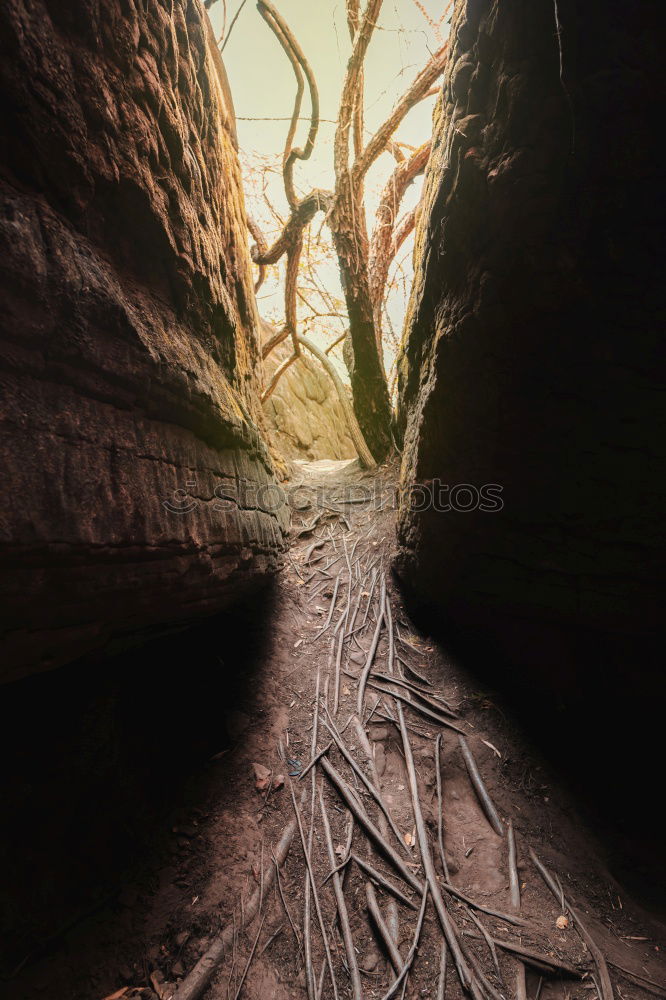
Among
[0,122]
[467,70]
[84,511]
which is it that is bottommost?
[84,511]

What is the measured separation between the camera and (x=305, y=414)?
14.4 meters

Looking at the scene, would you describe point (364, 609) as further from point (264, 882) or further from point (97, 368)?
point (97, 368)

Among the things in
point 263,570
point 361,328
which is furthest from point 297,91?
A: point 263,570

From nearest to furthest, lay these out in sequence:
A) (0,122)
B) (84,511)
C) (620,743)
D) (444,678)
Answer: (0,122) < (84,511) < (620,743) < (444,678)

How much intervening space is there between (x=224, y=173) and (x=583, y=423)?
332 cm

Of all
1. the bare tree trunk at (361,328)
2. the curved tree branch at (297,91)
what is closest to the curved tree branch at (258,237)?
the curved tree branch at (297,91)

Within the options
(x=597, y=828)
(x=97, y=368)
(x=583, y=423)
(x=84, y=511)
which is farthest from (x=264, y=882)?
(x=583, y=423)

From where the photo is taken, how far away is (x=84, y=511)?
3.86 feet

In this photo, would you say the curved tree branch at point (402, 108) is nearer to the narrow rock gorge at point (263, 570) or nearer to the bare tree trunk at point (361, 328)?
the bare tree trunk at point (361, 328)

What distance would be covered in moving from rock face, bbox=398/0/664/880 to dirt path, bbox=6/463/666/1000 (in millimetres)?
479

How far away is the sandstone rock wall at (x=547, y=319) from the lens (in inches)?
53.7

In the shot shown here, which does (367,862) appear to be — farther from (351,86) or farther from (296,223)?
(351,86)

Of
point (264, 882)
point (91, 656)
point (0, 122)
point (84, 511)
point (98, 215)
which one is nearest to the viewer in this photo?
point (0, 122)

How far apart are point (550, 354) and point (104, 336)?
2059 mm
